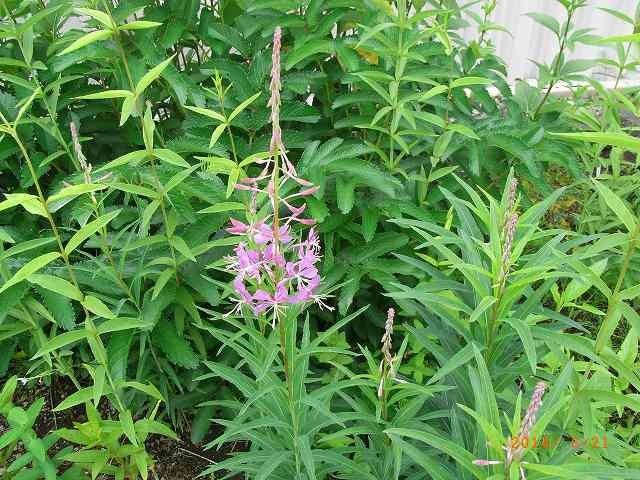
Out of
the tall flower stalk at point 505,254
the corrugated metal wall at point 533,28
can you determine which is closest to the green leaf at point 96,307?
the tall flower stalk at point 505,254

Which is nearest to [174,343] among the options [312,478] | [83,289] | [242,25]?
[83,289]

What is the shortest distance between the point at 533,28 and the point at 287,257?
3.57 metres

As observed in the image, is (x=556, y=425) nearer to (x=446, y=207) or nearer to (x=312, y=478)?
(x=312, y=478)

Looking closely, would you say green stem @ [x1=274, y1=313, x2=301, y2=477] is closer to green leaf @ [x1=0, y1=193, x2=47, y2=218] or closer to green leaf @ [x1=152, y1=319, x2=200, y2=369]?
green leaf @ [x1=152, y1=319, x2=200, y2=369]

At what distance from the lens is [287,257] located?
6.93ft

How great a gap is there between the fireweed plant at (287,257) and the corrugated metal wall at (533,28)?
201 cm

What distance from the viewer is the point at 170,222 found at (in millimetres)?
1928

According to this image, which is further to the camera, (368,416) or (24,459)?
(24,459)

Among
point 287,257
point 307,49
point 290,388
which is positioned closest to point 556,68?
point 307,49

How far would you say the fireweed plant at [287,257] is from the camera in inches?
58.2

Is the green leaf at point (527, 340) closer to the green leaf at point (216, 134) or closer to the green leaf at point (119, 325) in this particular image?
the green leaf at point (216, 134)

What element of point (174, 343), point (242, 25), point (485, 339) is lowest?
point (174, 343)

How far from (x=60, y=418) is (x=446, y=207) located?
5.78 feet

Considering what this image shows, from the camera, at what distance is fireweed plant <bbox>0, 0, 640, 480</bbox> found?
1.48m
